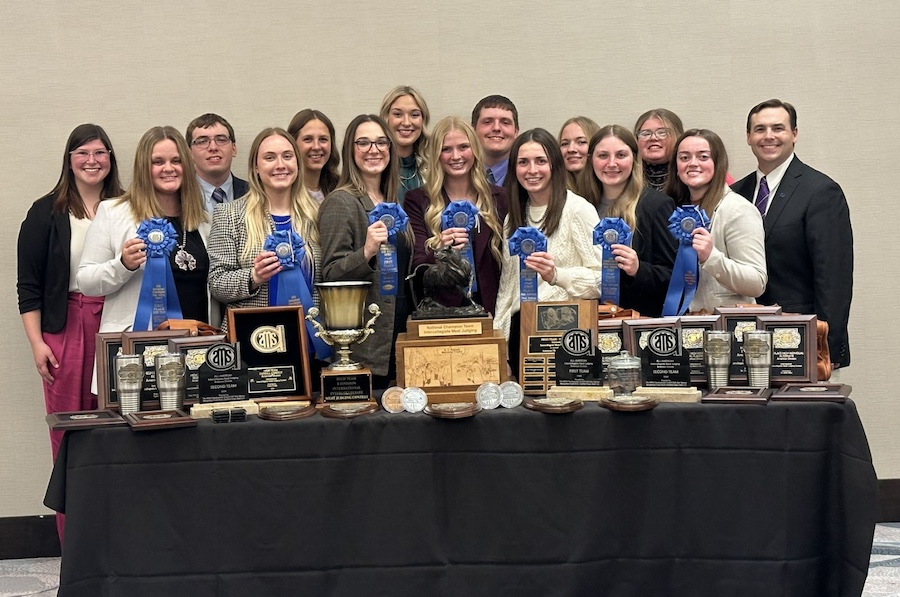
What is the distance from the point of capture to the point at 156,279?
3643 mm

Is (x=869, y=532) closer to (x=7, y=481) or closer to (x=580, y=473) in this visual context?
(x=580, y=473)

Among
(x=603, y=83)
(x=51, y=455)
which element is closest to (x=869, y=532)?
(x=603, y=83)

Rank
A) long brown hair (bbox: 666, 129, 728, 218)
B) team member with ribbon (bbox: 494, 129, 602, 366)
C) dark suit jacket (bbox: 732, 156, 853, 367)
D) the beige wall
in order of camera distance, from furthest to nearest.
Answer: the beige wall
dark suit jacket (bbox: 732, 156, 853, 367)
long brown hair (bbox: 666, 129, 728, 218)
team member with ribbon (bbox: 494, 129, 602, 366)

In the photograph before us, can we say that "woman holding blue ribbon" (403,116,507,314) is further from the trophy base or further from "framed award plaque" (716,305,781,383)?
"framed award plaque" (716,305,781,383)

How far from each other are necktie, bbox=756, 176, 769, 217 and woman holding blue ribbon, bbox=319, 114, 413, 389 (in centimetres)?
153

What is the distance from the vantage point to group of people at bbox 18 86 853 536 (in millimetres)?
3691

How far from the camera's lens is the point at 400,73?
15.8 ft

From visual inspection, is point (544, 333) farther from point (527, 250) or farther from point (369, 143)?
point (369, 143)

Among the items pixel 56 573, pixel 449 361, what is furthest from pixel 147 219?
pixel 56 573

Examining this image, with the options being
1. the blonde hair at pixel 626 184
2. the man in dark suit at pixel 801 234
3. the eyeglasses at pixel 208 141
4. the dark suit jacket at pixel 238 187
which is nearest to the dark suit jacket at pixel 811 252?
the man in dark suit at pixel 801 234

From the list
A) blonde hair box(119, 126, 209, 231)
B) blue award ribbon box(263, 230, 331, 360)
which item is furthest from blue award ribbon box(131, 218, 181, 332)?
blue award ribbon box(263, 230, 331, 360)

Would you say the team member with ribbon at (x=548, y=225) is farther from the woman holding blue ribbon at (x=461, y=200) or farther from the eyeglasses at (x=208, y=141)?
the eyeglasses at (x=208, y=141)

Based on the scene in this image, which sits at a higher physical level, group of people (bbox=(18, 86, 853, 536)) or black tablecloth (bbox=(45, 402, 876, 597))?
group of people (bbox=(18, 86, 853, 536))

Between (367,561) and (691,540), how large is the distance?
3.11 feet
